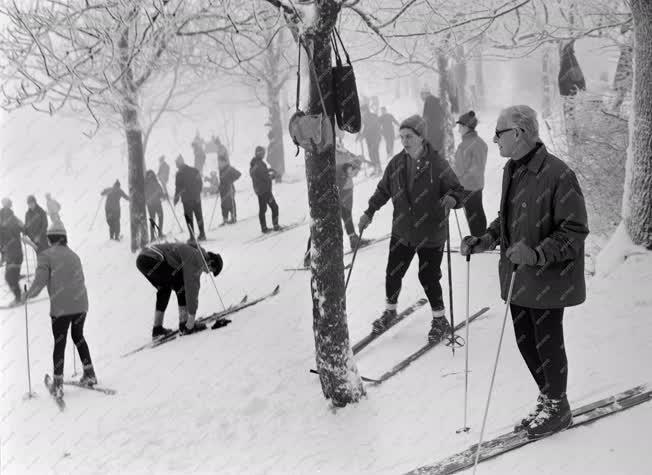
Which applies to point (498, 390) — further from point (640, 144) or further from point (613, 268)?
point (640, 144)

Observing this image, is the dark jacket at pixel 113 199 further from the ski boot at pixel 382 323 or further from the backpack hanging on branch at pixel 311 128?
the backpack hanging on branch at pixel 311 128

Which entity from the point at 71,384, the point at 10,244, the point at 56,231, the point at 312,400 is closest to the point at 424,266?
the point at 312,400

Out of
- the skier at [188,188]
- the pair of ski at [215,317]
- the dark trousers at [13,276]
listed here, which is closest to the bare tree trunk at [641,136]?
the pair of ski at [215,317]

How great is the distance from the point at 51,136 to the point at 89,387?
42.4m

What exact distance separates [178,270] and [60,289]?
138 centimetres

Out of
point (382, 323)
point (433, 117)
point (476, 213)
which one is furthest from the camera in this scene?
point (433, 117)

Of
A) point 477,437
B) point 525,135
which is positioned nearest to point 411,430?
point 477,437

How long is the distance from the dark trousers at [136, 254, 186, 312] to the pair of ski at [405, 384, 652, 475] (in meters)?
4.08

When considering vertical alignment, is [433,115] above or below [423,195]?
above

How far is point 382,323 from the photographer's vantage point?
5.54 meters

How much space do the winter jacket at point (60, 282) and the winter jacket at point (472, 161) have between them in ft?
14.6

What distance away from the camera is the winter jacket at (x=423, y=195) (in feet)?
16.3

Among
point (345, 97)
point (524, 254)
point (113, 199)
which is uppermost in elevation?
point (345, 97)

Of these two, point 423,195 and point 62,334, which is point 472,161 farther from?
point 62,334
